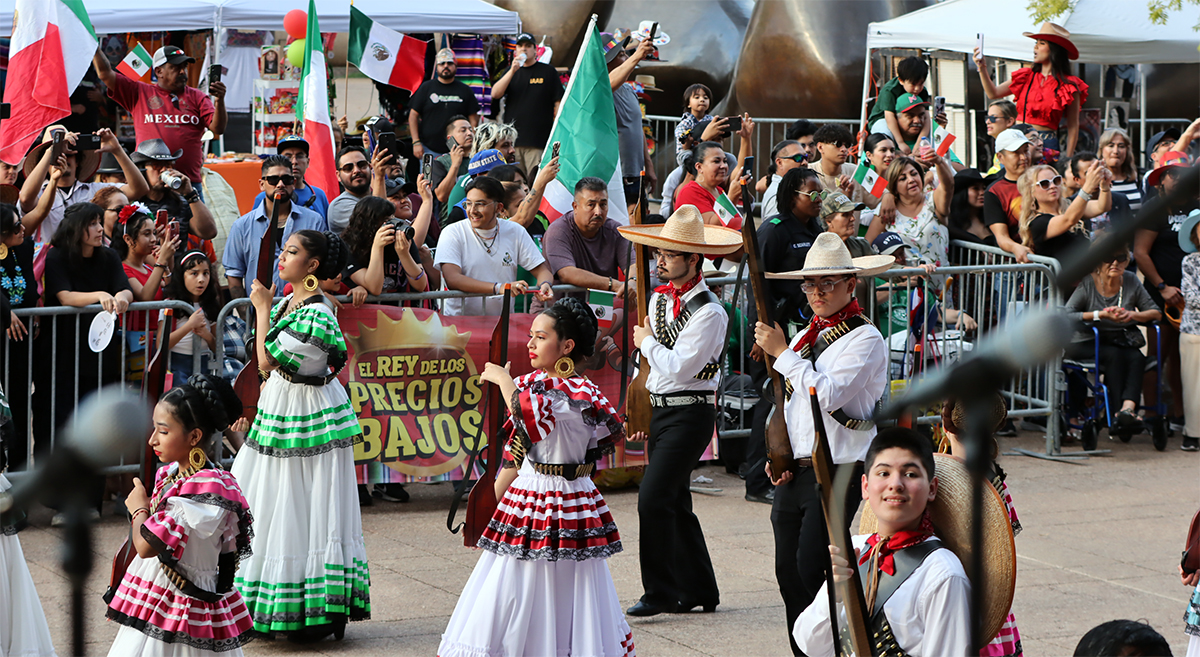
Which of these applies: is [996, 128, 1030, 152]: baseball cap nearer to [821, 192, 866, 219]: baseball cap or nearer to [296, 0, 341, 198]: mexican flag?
[821, 192, 866, 219]: baseball cap

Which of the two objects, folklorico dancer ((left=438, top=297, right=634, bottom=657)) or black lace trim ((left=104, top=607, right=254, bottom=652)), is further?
folklorico dancer ((left=438, top=297, right=634, bottom=657))

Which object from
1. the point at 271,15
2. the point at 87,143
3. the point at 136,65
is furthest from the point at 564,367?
the point at 271,15

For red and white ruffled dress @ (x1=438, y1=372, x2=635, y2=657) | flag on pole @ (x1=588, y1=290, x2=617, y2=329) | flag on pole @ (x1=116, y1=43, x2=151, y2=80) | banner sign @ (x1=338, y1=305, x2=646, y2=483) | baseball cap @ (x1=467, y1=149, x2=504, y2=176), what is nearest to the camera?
red and white ruffled dress @ (x1=438, y1=372, x2=635, y2=657)

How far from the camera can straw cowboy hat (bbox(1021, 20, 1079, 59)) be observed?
13.7 m

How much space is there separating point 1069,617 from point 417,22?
972cm

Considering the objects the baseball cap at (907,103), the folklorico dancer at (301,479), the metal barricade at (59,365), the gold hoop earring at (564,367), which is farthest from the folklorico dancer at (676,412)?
the baseball cap at (907,103)

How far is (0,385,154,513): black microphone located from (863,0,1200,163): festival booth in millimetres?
14871

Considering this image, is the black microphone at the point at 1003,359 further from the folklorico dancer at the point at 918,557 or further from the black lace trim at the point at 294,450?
the black lace trim at the point at 294,450

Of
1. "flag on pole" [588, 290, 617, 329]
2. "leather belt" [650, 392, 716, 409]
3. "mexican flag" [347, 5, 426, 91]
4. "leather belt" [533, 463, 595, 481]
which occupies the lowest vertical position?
"leather belt" [533, 463, 595, 481]

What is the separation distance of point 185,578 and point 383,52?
29.9 ft

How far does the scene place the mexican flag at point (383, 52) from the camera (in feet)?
42.5

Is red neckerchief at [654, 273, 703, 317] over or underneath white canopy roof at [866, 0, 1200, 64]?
underneath

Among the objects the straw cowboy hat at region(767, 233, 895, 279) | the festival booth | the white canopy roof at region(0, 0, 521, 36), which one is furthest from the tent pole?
the straw cowboy hat at region(767, 233, 895, 279)

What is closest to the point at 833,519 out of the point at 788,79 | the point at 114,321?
the point at 114,321
